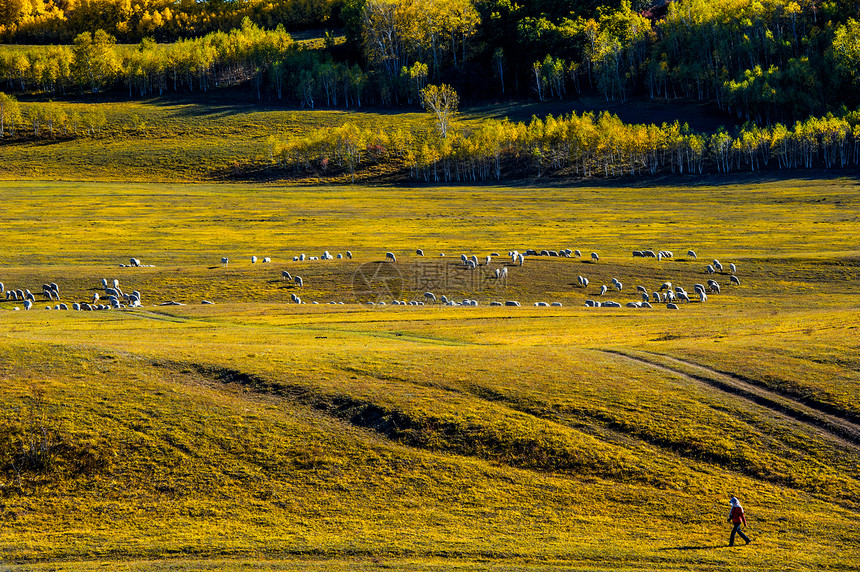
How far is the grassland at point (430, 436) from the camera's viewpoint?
90.6ft

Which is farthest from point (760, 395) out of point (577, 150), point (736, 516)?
point (577, 150)

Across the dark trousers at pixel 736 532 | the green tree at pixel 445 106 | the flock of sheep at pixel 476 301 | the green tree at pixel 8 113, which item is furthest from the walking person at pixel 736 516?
the green tree at pixel 8 113

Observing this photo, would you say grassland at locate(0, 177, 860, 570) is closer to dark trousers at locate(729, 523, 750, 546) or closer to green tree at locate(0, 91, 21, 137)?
dark trousers at locate(729, 523, 750, 546)

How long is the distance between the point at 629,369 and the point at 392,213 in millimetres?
86408

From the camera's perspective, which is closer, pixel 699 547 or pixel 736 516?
pixel 736 516

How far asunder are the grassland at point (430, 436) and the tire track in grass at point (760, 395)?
16cm

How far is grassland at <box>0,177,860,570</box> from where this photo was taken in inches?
1088

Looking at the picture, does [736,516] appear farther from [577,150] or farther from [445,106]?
[445,106]

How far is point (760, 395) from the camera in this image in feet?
125

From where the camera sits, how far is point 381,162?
6747 inches

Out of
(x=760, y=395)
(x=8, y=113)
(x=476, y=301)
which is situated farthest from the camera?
(x=8, y=113)

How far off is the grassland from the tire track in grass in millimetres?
160

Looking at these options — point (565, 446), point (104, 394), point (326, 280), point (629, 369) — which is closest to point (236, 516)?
point (104, 394)

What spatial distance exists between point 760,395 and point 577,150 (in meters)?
128
